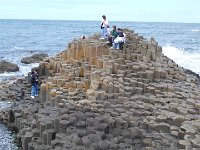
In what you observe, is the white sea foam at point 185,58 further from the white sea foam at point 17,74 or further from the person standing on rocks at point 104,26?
the white sea foam at point 17,74

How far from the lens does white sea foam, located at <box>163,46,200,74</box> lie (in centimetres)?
3072

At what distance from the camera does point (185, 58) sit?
36094 millimetres

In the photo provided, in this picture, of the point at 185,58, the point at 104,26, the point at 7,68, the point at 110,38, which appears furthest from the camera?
the point at 185,58

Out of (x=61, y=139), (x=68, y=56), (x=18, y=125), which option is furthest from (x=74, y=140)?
(x=68, y=56)

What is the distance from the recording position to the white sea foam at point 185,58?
101 ft

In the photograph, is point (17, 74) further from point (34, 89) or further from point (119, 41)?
point (119, 41)

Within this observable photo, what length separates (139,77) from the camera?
15516 mm

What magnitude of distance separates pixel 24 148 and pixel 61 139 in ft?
5.71

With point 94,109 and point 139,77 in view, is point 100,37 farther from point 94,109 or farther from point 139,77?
point 94,109

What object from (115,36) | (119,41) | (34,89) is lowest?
(34,89)

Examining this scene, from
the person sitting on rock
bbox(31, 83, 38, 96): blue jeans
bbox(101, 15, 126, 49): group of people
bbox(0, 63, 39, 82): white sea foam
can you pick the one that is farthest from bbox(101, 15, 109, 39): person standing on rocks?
bbox(0, 63, 39, 82): white sea foam

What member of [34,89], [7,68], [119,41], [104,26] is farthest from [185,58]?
[34,89]

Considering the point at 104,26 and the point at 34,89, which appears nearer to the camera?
the point at 34,89

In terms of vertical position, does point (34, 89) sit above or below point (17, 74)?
above
